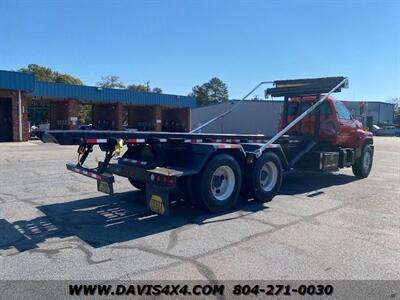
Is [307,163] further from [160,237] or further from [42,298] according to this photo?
[42,298]

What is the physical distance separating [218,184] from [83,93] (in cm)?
3059

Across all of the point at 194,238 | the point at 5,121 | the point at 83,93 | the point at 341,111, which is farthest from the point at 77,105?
the point at 194,238

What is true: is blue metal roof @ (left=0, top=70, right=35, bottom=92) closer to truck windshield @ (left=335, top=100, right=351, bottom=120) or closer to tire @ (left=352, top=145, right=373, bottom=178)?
truck windshield @ (left=335, top=100, right=351, bottom=120)

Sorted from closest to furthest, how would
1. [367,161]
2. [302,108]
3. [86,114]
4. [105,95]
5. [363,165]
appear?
[302,108] < [363,165] < [367,161] < [105,95] < [86,114]

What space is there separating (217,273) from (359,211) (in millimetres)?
4150

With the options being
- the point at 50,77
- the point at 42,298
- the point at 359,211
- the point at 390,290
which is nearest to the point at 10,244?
the point at 42,298

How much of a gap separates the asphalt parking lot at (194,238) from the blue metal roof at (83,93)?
2114cm

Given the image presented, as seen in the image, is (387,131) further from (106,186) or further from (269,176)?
(106,186)

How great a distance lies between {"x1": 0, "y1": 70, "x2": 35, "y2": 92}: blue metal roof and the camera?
26.5m

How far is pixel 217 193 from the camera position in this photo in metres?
6.82

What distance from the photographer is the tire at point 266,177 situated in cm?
730

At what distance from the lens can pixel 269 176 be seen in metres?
7.90

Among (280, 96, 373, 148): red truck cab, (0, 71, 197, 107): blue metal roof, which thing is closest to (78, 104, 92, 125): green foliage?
(0, 71, 197, 107): blue metal roof

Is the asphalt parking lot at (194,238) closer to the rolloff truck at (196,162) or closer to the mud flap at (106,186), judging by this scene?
the rolloff truck at (196,162)
